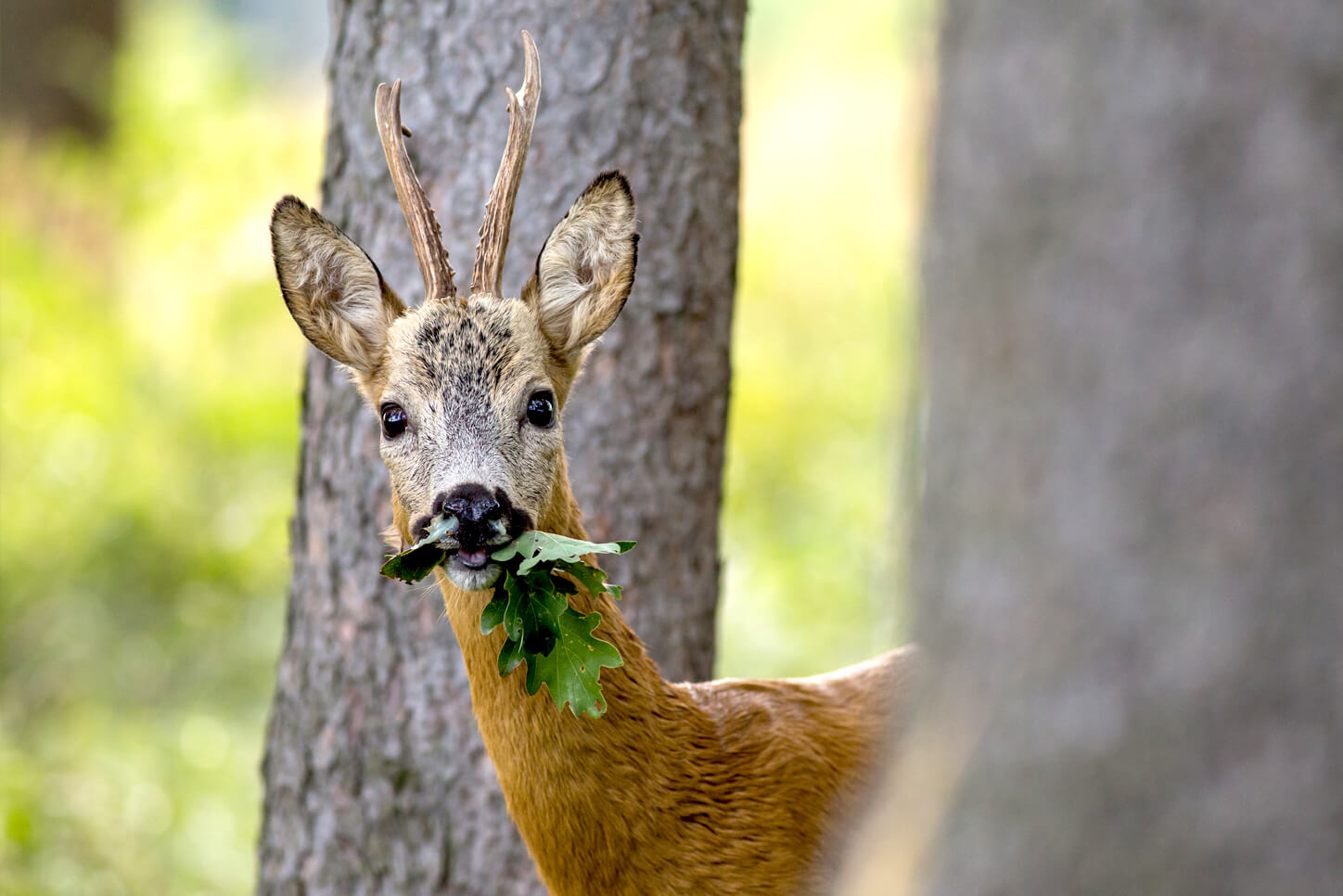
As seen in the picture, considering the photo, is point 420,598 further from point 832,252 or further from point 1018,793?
point 832,252

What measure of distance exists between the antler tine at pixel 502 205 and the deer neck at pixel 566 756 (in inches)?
22.2

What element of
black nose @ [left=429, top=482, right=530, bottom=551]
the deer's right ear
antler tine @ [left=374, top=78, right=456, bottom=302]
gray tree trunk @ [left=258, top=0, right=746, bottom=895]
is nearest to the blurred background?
gray tree trunk @ [left=258, top=0, right=746, bottom=895]

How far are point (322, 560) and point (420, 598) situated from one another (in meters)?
0.37

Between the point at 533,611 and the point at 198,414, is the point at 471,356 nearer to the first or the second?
the point at 533,611

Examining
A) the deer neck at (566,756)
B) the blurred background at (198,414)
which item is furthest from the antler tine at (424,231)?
the blurred background at (198,414)

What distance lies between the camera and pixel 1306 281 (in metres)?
1.55

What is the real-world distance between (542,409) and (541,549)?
0.47 meters

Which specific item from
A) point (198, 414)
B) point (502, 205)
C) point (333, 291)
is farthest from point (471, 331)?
point (198, 414)

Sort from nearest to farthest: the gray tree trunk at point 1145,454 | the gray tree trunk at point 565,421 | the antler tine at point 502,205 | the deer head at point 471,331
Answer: the gray tree trunk at point 1145,454 → the deer head at point 471,331 → the antler tine at point 502,205 → the gray tree trunk at point 565,421

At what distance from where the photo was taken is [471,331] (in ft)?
10.6

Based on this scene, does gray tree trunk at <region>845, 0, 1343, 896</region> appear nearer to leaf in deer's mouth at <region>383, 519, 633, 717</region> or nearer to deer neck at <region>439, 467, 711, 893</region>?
leaf in deer's mouth at <region>383, 519, 633, 717</region>

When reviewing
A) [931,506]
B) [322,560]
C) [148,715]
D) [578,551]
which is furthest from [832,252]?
[931,506]

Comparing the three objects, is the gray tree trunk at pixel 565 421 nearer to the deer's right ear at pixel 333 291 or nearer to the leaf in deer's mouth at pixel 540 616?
the deer's right ear at pixel 333 291

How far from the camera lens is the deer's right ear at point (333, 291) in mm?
3377
